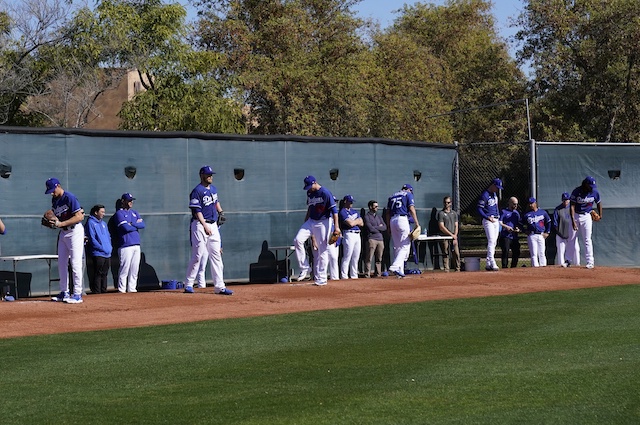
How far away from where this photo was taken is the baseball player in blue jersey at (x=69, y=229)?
47.0 feet

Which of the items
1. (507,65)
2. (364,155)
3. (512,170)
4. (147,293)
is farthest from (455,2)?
(147,293)

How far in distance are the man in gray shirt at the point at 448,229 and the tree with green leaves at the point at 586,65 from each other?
17.7 meters

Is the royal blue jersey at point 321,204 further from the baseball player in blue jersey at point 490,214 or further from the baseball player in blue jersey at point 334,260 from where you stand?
the baseball player in blue jersey at point 490,214

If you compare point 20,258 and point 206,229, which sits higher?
point 206,229

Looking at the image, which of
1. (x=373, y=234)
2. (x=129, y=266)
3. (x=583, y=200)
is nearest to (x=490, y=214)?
(x=583, y=200)

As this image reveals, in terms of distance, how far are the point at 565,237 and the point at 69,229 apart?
11.1m

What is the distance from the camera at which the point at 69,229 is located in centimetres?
1444

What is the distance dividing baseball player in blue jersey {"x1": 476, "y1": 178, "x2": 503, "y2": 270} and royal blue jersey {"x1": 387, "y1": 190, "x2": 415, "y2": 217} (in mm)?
2132

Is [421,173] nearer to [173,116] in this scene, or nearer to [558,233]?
[558,233]

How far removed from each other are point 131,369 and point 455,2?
180ft

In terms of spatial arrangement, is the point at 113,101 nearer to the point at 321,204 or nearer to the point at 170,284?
the point at 170,284

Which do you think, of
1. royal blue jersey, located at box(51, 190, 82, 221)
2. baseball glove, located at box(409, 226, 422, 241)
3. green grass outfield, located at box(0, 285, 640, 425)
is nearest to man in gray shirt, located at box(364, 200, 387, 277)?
baseball glove, located at box(409, 226, 422, 241)

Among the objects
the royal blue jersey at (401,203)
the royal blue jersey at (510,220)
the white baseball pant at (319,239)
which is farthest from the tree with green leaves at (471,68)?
the white baseball pant at (319,239)

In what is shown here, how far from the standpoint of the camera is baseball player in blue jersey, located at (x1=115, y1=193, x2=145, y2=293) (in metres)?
17.1
